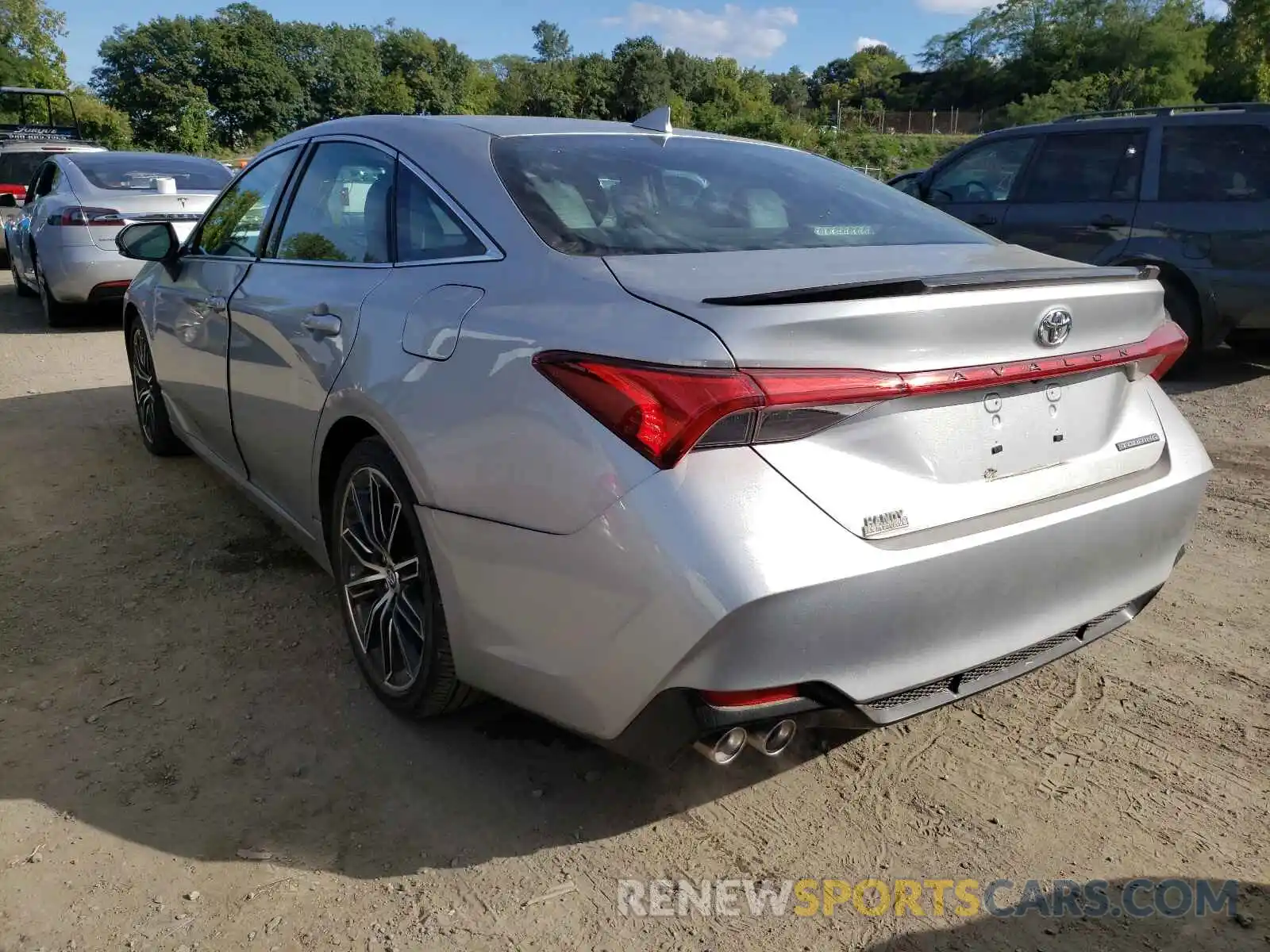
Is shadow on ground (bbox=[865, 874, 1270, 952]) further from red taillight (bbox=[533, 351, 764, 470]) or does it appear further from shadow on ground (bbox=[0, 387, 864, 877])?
red taillight (bbox=[533, 351, 764, 470])

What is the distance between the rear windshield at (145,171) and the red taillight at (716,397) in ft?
26.8

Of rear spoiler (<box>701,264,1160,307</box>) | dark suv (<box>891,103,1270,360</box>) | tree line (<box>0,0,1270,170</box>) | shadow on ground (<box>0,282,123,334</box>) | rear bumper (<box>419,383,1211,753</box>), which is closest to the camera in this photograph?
rear bumper (<box>419,383,1211,753</box>)

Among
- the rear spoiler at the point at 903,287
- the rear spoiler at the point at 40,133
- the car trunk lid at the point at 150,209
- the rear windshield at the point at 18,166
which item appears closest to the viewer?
the rear spoiler at the point at 903,287

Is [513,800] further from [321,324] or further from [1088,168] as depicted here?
[1088,168]

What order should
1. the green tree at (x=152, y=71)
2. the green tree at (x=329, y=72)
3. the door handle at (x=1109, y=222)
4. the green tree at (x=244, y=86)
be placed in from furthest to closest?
1. the green tree at (x=329, y=72)
2. the green tree at (x=244, y=86)
3. the green tree at (x=152, y=71)
4. the door handle at (x=1109, y=222)

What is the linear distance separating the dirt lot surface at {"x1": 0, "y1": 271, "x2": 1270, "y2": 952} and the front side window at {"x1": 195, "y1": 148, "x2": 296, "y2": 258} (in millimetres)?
1342

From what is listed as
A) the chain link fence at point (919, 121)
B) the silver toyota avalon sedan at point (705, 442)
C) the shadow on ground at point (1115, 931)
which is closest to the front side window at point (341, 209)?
the silver toyota avalon sedan at point (705, 442)

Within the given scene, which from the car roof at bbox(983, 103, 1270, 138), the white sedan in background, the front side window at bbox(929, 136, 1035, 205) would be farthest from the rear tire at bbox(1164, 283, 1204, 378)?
the white sedan in background

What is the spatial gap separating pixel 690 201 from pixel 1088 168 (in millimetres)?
5717

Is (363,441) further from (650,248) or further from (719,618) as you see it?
(719,618)

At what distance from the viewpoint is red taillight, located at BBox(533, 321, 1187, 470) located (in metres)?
1.81

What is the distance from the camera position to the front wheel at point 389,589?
2480 mm

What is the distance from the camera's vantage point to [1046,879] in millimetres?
2172

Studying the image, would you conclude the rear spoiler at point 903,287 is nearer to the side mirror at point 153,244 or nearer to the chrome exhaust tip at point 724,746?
the chrome exhaust tip at point 724,746
